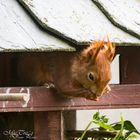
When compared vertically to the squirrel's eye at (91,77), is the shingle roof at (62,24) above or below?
above

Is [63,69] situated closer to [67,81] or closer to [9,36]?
[67,81]

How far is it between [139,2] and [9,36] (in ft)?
1.95

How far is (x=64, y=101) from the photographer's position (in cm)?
207

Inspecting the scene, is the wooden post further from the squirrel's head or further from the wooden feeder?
the squirrel's head

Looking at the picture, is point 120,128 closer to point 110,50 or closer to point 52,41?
point 110,50

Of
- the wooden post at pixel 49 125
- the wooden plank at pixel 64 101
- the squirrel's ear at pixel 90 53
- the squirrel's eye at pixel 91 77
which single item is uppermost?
the squirrel's ear at pixel 90 53

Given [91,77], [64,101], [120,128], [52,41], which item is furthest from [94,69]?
[120,128]

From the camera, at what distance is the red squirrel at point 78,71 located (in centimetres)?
210

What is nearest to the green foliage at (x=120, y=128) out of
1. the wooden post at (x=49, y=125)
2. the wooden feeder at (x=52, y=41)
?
the wooden feeder at (x=52, y=41)

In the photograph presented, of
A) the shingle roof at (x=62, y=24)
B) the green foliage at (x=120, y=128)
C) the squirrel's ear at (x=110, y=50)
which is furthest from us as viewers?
the green foliage at (x=120, y=128)

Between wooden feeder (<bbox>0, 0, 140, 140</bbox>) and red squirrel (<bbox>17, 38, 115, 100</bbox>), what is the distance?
0.01m

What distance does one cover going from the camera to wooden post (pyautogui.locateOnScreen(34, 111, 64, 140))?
207cm

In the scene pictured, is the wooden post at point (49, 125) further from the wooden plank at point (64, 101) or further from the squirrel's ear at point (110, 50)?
the squirrel's ear at point (110, 50)

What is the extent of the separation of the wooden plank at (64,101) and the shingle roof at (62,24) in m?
0.17
